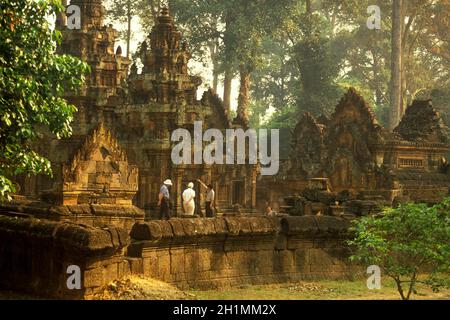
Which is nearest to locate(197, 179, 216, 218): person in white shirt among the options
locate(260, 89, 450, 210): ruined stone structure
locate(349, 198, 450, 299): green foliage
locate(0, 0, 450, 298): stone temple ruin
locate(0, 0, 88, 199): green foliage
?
locate(0, 0, 450, 298): stone temple ruin

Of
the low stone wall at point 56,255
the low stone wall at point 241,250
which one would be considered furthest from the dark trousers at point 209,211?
the low stone wall at point 56,255

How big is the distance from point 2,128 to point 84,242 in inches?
100

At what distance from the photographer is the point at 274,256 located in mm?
13141

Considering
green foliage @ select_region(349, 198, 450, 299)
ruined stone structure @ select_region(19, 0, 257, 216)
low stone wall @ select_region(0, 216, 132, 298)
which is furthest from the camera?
ruined stone structure @ select_region(19, 0, 257, 216)

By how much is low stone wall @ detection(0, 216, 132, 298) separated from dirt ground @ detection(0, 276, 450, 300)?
22cm

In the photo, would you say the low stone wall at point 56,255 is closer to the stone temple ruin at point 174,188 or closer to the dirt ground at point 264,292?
the stone temple ruin at point 174,188

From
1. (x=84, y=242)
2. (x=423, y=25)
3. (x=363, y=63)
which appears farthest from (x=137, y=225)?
(x=363, y=63)

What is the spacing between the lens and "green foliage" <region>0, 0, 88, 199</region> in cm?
1069

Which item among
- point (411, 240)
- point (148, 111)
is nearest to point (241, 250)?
point (411, 240)

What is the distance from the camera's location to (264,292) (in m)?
12.0

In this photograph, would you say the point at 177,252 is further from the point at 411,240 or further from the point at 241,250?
the point at 411,240

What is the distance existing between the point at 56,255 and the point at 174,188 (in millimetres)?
14931

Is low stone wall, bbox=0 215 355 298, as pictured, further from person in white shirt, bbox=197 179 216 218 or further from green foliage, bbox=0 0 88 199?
person in white shirt, bbox=197 179 216 218

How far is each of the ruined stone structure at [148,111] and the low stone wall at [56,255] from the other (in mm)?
10301
